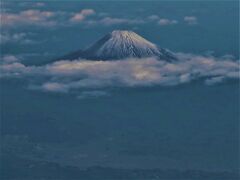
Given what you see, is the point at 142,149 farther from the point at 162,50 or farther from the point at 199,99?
the point at 162,50

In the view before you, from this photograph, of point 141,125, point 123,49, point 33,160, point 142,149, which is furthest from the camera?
point 123,49

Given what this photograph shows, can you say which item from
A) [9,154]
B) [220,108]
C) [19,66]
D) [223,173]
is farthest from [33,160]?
[19,66]

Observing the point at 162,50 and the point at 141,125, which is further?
the point at 162,50

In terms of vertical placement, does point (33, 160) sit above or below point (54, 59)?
below

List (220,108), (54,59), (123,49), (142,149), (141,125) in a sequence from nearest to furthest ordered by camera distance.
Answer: (142,149), (141,125), (220,108), (123,49), (54,59)

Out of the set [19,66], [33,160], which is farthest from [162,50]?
[33,160]

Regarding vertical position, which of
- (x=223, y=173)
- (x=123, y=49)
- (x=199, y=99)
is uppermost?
(x=123, y=49)
